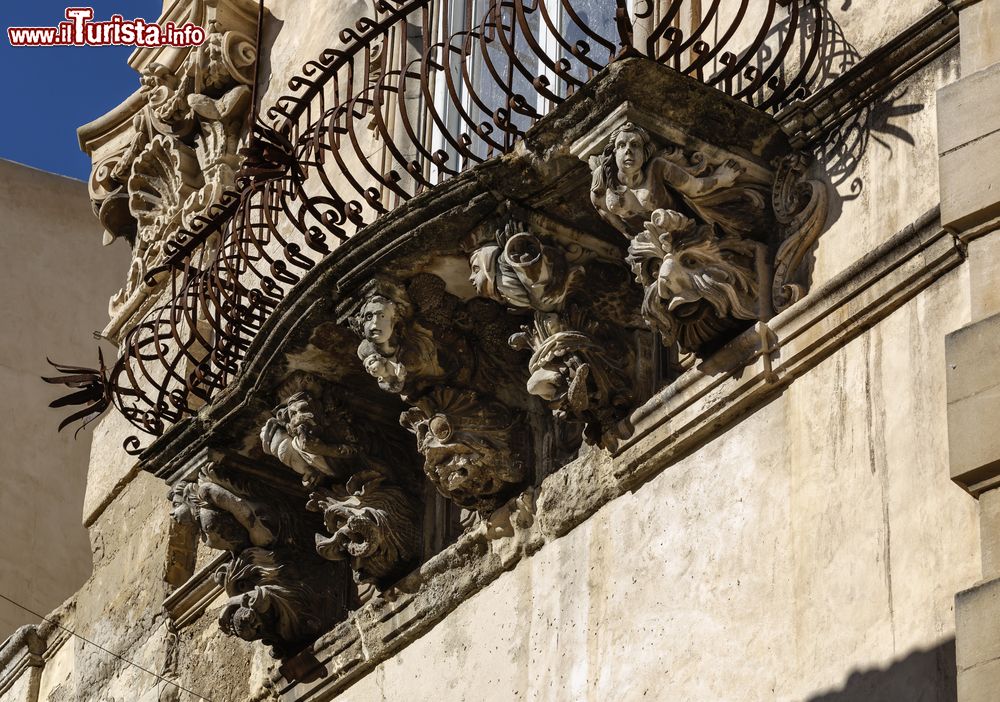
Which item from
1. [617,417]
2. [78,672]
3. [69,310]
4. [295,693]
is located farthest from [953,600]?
[69,310]

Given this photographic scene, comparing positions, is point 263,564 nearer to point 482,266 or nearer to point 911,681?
point 482,266

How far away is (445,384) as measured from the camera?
6.52 metres

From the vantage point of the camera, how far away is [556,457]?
6391 millimetres

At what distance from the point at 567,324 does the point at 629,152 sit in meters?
0.62

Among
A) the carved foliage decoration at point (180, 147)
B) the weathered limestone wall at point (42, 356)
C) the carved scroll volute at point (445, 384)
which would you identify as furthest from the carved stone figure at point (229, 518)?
the weathered limestone wall at point (42, 356)

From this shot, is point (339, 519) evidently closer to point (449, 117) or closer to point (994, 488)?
point (449, 117)

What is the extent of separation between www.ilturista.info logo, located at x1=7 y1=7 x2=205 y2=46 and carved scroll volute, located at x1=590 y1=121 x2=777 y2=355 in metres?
3.85

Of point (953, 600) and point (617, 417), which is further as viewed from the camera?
point (617, 417)

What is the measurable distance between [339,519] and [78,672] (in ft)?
7.35

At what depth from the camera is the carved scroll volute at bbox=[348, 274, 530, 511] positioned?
20.9 ft

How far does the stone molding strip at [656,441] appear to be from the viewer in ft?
17.5

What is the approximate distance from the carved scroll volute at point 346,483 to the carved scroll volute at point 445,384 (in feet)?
1.21

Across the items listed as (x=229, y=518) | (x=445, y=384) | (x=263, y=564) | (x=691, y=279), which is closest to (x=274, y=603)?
(x=263, y=564)

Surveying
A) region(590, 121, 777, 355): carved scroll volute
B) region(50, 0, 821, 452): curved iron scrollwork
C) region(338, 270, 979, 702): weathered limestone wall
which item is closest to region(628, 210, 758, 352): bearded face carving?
region(590, 121, 777, 355): carved scroll volute
